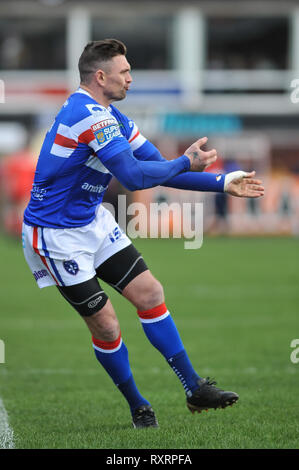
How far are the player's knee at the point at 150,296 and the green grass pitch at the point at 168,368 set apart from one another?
0.74 meters

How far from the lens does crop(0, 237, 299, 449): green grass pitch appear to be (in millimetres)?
4961

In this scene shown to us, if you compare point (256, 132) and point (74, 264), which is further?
point (256, 132)

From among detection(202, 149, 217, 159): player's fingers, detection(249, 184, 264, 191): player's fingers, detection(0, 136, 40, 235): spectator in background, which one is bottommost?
detection(0, 136, 40, 235): spectator in background

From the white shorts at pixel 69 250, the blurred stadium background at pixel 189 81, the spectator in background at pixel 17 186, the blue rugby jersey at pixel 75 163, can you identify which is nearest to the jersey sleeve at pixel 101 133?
the blue rugby jersey at pixel 75 163

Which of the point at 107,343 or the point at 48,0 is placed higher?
the point at 48,0

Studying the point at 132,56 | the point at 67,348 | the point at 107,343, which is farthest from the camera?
the point at 132,56

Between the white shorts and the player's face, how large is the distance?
0.77 metres

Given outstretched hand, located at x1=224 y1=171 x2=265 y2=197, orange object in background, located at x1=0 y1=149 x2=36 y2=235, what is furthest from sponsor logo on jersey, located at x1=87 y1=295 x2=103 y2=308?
orange object in background, located at x1=0 y1=149 x2=36 y2=235

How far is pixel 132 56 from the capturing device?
112 feet

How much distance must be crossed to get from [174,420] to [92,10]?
28275 mm

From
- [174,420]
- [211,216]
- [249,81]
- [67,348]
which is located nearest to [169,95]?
[249,81]

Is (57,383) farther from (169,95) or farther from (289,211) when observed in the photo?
(169,95)

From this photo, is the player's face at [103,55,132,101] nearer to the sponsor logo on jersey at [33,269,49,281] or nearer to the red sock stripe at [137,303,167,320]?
the sponsor logo on jersey at [33,269,49,281]

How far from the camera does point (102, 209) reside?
5.32 meters
